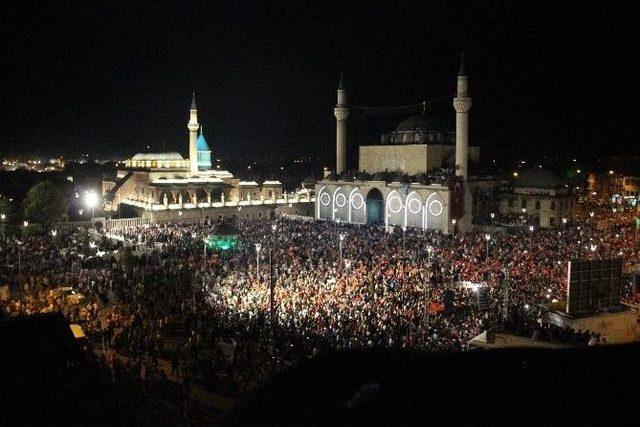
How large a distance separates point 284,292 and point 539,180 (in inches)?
1303

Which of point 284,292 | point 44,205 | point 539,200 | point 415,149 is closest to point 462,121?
point 415,149

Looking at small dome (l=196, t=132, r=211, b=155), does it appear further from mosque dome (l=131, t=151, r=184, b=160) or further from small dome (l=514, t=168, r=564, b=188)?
small dome (l=514, t=168, r=564, b=188)

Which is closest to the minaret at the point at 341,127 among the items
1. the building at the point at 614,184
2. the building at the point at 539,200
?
the building at the point at 539,200

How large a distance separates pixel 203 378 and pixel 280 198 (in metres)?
44.8

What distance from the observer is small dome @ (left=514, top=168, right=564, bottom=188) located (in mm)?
46219

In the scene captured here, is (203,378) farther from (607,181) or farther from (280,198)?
(607,181)

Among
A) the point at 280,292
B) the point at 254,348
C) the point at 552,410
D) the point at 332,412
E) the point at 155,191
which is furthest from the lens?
the point at 155,191

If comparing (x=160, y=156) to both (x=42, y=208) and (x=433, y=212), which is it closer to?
(x=42, y=208)

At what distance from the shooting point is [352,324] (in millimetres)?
15703

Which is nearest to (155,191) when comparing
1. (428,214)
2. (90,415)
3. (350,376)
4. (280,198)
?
(280,198)

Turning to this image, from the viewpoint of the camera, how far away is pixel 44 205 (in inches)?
1561

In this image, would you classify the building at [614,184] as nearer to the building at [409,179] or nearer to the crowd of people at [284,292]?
the building at [409,179]

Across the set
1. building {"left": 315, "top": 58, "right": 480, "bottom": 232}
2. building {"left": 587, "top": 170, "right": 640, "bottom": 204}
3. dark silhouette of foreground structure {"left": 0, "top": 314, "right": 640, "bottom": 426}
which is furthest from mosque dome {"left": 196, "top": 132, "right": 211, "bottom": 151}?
dark silhouette of foreground structure {"left": 0, "top": 314, "right": 640, "bottom": 426}

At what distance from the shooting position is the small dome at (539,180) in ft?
152
